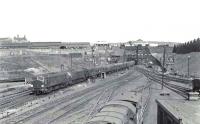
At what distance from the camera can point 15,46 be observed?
6668 inches

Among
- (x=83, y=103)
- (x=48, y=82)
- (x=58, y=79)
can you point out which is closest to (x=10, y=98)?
(x=48, y=82)

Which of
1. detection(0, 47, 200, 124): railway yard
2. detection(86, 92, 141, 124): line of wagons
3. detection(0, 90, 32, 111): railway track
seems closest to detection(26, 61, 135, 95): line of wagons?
detection(0, 47, 200, 124): railway yard

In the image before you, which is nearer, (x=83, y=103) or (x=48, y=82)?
(x=83, y=103)

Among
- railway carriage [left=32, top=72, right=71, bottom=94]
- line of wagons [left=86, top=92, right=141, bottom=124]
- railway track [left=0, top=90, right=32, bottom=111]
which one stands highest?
line of wagons [left=86, top=92, right=141, bottom=124]

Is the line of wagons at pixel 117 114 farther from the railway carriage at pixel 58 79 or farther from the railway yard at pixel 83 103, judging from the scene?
the railway carriage at pixel 58 79

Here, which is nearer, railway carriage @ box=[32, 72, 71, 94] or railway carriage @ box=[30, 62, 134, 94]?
railway carriage @ box=[32, 72, 71, 94]

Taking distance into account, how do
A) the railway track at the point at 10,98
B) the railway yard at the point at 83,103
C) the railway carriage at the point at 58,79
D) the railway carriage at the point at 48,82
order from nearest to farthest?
the railway yard at the point at 83,103, the railway track at the point at 10,98, the railway carriage at the point at 48,82, the railway carriage at the point at 58,79

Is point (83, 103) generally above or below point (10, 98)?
below

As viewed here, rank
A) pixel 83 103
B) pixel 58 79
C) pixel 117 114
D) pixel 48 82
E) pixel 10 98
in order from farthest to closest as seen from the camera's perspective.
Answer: pixel 58 79 < pixel 48 82 < pixel 10 98 < pixel 83 103 < pixel 117 114

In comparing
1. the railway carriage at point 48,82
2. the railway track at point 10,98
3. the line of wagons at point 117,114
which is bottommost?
the railway track at point 10,98

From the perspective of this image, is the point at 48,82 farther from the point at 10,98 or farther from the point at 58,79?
the point at 10,98

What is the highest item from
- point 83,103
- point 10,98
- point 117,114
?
point 117,114

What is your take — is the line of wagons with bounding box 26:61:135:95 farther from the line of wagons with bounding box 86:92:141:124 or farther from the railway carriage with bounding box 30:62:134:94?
the line of wagons with bounding box 86:92:141:124

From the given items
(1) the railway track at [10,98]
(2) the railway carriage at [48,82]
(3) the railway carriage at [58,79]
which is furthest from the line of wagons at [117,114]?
(3) the railway carriage at [58,79]
